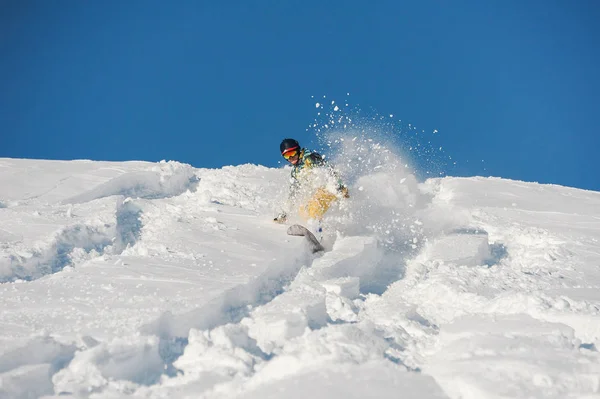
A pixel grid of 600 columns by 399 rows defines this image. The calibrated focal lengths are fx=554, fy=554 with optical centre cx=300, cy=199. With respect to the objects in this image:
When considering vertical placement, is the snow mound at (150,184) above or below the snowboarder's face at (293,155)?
below

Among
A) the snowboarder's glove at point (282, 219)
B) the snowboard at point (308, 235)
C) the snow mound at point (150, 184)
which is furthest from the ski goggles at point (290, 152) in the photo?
the snow mound at point (150, 184)

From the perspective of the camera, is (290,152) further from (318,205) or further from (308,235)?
(308,235)

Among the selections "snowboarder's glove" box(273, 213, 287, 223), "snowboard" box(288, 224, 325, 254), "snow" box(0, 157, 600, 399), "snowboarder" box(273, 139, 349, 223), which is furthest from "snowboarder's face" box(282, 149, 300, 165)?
"snowboard" box(288, 224, 325, 254)

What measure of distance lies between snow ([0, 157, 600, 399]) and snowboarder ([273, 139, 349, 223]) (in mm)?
218

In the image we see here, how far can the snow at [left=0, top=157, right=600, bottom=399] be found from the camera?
3467mm

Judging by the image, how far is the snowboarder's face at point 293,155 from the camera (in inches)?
330

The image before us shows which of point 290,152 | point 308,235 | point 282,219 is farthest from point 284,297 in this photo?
point 290,152

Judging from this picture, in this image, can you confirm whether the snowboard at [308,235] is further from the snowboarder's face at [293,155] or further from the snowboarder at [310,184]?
the snowboarder's face at [293,155]

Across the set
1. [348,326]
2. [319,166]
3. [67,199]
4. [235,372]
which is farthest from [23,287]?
[319,166]

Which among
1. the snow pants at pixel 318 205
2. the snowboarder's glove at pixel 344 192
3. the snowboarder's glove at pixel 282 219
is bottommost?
the snowboarder's glove at pixel 282 219

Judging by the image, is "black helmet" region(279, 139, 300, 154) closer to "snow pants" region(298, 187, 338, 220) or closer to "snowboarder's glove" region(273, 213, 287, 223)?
"snow pants" region(298, 187, 338, 220)

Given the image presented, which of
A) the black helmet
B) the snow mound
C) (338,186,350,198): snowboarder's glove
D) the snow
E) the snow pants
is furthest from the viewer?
the snow mound

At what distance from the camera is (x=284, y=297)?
4941mm

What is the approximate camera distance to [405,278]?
598cm
